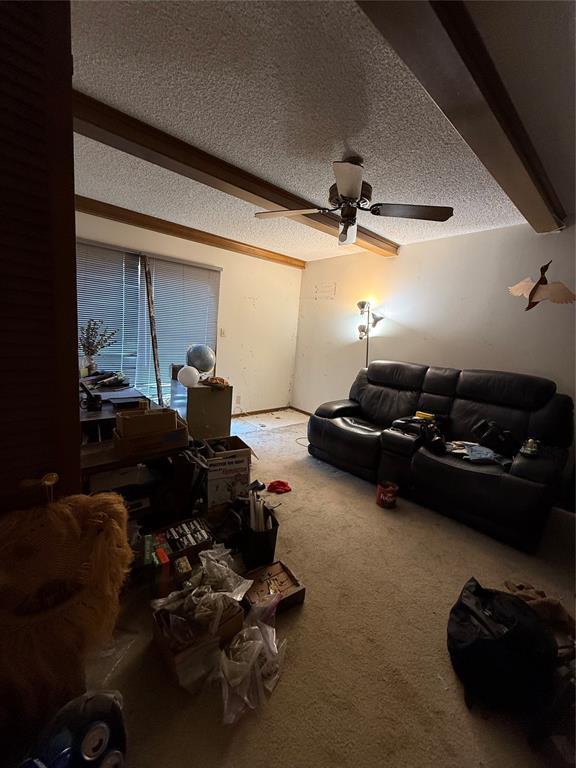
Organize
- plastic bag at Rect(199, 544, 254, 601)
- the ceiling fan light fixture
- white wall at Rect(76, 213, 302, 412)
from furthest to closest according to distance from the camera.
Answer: white wall at Rect(76, 213, 302, 412) < the ceiling fan light fixture < plastic bag at Rect(199, 544, 254, 601)

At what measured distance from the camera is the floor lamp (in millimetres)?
3875

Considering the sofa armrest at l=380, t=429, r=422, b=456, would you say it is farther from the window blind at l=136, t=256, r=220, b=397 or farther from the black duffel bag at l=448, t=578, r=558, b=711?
the window blind at l=136, t=256, r=220, b=397

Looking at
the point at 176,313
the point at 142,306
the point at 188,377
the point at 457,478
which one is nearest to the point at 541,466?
the point at 457,478

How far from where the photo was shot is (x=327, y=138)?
5.41 ft

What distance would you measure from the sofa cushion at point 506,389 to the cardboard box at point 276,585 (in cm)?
226

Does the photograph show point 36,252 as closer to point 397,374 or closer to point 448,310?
point 397,374

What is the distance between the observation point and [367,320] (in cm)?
397

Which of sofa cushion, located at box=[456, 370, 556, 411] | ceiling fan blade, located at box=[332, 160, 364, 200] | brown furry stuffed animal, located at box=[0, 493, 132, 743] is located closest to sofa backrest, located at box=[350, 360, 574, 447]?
sofa cushion, located at box=[456, 370, 556, 411]

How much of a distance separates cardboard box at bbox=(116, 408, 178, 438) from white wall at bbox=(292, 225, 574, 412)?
9.44 feet

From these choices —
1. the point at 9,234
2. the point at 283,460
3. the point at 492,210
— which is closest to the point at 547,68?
the point at 492,210

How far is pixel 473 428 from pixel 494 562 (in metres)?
1.10

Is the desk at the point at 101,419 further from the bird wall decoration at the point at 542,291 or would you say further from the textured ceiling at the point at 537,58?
the bird wall decoration at the point at 542,291

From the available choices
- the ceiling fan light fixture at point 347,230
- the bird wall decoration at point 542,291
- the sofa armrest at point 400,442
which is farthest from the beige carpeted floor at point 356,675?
the ceiling fan light fixture at point 347,230

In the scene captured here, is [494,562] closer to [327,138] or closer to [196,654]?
[196,654]
